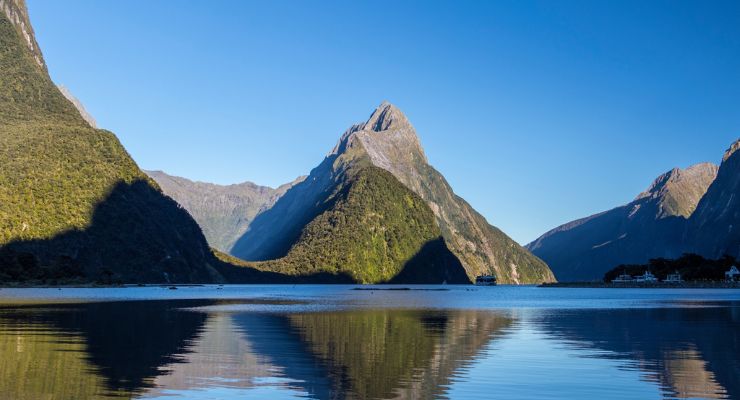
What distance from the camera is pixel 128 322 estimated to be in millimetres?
74125

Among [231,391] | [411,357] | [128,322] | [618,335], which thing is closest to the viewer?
[231,391]

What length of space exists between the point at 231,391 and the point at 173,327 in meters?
38.5

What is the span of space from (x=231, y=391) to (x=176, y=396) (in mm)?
2475

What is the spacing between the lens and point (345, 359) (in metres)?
43.6

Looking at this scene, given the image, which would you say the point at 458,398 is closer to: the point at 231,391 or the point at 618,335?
the point at 231,391

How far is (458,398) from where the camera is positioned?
30.5 m

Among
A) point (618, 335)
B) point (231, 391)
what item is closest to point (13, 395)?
point (231, 391)

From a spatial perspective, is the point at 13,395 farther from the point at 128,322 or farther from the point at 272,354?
the point at 128,322

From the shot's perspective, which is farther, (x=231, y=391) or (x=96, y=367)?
(x=96, y=367)

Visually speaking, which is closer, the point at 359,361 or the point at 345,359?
the point at 359,361

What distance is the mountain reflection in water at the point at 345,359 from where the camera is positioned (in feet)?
107

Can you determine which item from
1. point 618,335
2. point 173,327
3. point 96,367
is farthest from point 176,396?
point 618,335

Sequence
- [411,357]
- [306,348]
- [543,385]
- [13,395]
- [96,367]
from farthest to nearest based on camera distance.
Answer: [306,348] < [411,357] < [96,367] < [543,385] < [13,395]

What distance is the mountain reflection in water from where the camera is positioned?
32531mm
